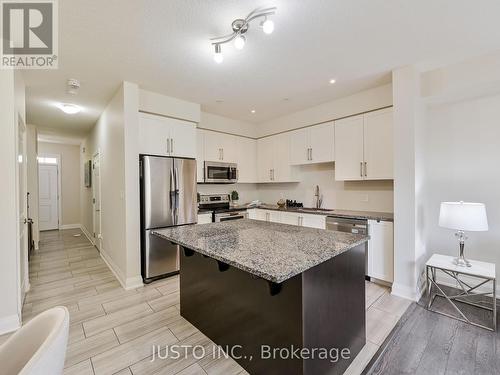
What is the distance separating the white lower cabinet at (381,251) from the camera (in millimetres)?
2975

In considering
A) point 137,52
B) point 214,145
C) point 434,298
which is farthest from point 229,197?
point 434,298

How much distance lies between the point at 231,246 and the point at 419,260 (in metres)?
2.56

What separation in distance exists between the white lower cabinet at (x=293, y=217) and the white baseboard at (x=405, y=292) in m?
1.15

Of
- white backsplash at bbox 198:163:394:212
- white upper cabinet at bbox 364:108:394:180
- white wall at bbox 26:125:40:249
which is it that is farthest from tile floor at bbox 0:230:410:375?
white wall at bbox 26:125:40:249

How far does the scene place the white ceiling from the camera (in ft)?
5.92

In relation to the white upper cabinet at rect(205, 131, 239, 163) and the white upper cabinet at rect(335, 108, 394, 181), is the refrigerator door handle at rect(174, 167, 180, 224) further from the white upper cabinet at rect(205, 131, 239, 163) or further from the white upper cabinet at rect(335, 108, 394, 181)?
the white upper cabinet at rect(335, 108, 394, 181)

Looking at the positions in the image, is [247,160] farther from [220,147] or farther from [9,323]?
[9,323]

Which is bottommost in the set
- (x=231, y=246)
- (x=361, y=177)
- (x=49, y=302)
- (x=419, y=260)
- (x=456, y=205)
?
(x=49, y=302)

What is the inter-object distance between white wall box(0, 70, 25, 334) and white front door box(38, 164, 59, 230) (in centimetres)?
591

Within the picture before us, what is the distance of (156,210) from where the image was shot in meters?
3.31

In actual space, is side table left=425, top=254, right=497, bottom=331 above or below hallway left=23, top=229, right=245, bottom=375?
above

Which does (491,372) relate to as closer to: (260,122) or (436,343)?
(436,343)

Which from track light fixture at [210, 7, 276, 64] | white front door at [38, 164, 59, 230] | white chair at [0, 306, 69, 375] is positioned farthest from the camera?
white front door at [38, 164, 59, 230]

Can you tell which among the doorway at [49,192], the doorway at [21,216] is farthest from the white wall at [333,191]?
the doorway at [49,192]
